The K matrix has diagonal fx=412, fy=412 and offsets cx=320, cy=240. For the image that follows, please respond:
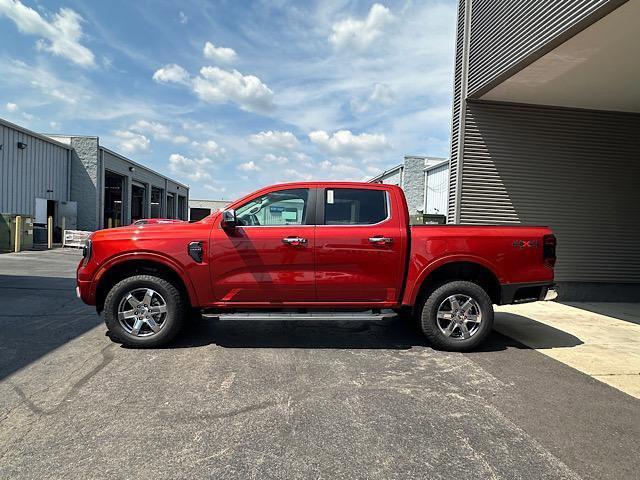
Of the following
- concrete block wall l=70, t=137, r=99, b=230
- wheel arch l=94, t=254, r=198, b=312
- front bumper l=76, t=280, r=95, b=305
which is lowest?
front bumper l=76, t=280, r=95, b=305

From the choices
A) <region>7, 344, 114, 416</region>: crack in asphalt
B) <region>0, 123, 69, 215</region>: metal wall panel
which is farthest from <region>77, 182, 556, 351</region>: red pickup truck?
<region>0, 123, 69, 215</region>: metal wall panel

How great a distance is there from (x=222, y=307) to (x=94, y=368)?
4.67ft

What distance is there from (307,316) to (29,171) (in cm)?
2176

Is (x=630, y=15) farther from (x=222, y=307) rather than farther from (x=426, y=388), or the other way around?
(x=222, y=307)

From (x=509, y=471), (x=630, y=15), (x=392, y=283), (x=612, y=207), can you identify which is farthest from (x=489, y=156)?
(x=509, y=471)

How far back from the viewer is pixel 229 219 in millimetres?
4641

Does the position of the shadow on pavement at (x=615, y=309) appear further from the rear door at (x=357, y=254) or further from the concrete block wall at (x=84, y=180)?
the concrete block wall at (x=84, y=180)

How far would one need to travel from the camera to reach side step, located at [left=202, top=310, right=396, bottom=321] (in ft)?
15.6

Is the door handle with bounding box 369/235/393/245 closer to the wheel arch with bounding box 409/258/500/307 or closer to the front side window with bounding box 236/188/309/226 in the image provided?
the wheel arch with bounding box 409/258/500/307

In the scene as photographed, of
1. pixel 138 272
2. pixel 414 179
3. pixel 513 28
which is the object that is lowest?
pixel 138 272

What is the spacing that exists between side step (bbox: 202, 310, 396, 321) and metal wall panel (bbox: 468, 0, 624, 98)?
4727 mm

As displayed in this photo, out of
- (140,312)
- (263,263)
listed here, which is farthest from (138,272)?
(263,263)

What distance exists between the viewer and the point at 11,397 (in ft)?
11.3

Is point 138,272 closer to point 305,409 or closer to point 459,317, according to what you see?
point 305,409
